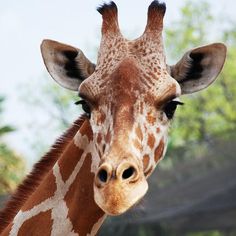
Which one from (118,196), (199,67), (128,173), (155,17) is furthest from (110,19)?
(118,196)

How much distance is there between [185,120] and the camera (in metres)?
38.6

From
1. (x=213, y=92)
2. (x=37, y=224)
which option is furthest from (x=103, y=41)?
(x=213, y=92)

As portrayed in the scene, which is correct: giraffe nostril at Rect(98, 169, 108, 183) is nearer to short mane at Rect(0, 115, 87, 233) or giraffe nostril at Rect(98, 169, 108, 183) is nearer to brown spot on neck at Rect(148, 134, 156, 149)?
brown spot on neck at Rect(148, 134, 156, 149)

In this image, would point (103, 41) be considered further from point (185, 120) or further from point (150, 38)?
point (185, 120)

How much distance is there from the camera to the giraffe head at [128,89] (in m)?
4.12

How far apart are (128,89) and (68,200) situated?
901mm

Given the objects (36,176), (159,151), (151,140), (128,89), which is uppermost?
(128,89)

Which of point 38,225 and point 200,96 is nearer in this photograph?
point 38,225

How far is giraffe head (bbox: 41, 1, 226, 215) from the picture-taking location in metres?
4.12

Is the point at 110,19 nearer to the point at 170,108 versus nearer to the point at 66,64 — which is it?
the point at 66,64

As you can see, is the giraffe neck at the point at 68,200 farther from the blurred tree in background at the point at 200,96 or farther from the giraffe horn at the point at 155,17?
the blurred tree in background at the point at 200,96

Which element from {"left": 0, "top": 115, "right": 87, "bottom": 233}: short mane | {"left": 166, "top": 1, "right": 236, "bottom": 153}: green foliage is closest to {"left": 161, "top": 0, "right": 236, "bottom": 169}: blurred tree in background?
{"left": 166, "top": 1, "right": 236, "bottom": 153}: green foliage

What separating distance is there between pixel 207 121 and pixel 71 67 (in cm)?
3419

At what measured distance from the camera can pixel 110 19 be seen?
5.14 m
